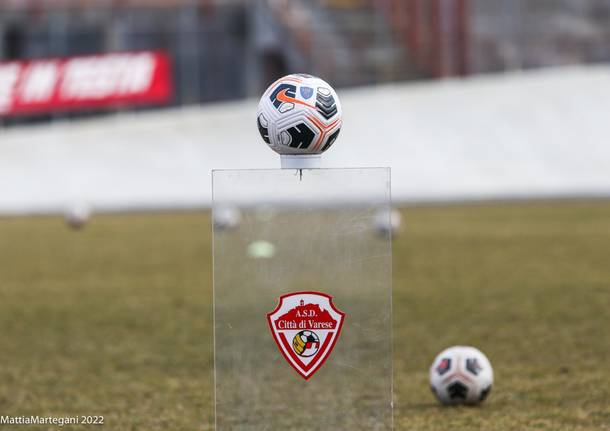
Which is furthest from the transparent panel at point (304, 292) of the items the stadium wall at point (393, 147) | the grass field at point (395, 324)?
the stadium wall at point (393, 147)

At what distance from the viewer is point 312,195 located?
6488 mm

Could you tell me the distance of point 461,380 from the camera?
7.89m

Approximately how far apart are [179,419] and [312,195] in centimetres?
203

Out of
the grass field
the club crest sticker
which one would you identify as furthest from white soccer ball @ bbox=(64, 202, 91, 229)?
the club crest sticker

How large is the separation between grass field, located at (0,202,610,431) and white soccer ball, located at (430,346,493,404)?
13cm

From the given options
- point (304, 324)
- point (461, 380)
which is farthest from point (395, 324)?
point (304, 324)

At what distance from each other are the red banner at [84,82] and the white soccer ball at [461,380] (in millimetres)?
31563

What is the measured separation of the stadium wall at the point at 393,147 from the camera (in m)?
34.4

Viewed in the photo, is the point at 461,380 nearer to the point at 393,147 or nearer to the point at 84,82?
the point at 393,147

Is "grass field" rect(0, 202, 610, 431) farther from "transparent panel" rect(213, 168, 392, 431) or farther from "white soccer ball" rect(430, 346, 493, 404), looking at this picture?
"transparent panel" rect(213, 168, 392, 431)

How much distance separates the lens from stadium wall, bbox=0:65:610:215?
34406 mm

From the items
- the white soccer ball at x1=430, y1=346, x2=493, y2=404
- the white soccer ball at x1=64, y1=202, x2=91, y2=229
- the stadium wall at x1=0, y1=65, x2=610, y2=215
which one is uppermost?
the stadium wall at x1=0, y1=65, x2=610, y2=215

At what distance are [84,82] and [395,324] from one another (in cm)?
2887

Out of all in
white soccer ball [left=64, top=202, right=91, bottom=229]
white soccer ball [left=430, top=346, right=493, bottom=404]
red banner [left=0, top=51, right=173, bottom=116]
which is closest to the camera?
white soccer ball [left=430, top=346, right=493, bottom=404]
